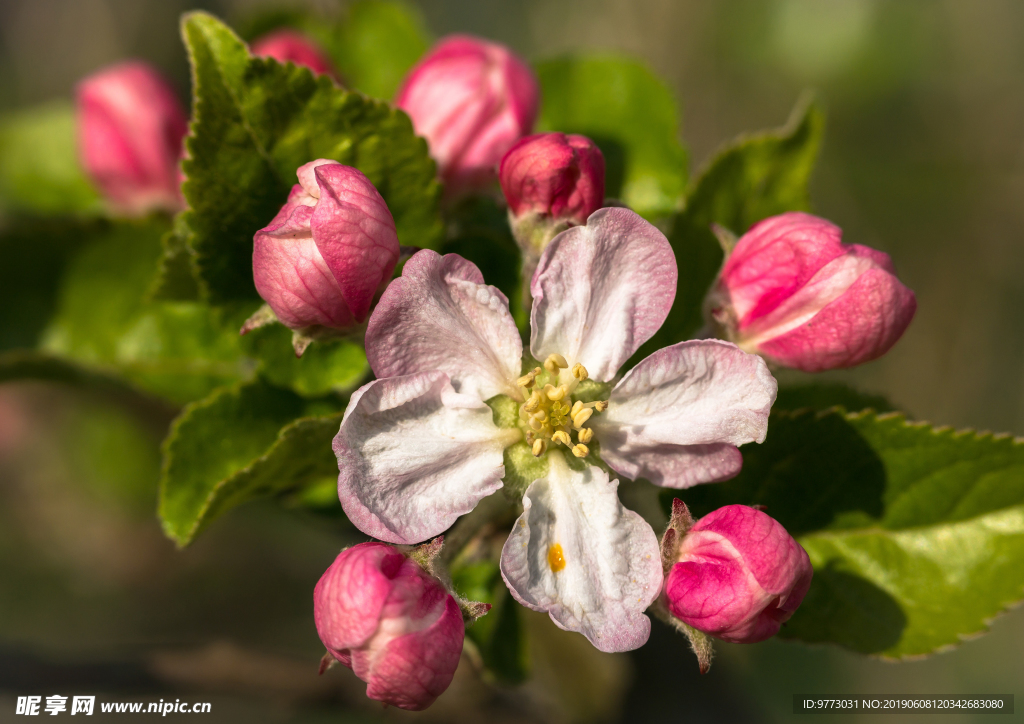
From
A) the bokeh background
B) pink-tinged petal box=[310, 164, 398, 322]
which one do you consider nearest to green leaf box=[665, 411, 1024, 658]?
pink-tinged petal box=[310, 164, 398, 322]

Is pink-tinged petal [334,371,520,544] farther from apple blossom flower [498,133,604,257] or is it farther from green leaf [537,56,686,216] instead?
green leaf [537,56,686,216]

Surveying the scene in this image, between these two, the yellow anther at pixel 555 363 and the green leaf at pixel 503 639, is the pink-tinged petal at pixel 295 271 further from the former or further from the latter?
the green leaf at pixel 503 639

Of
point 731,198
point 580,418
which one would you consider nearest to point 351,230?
point 580,418

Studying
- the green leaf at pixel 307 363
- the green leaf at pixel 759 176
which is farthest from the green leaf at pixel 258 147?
the green leaf at pixel 759 176

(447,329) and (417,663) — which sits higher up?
(447,329)

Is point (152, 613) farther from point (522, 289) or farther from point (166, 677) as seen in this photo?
point (522, 289)

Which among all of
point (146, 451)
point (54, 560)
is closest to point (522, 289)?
point (146, 451)

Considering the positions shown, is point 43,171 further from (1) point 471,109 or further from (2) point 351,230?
(2) point 351,230
